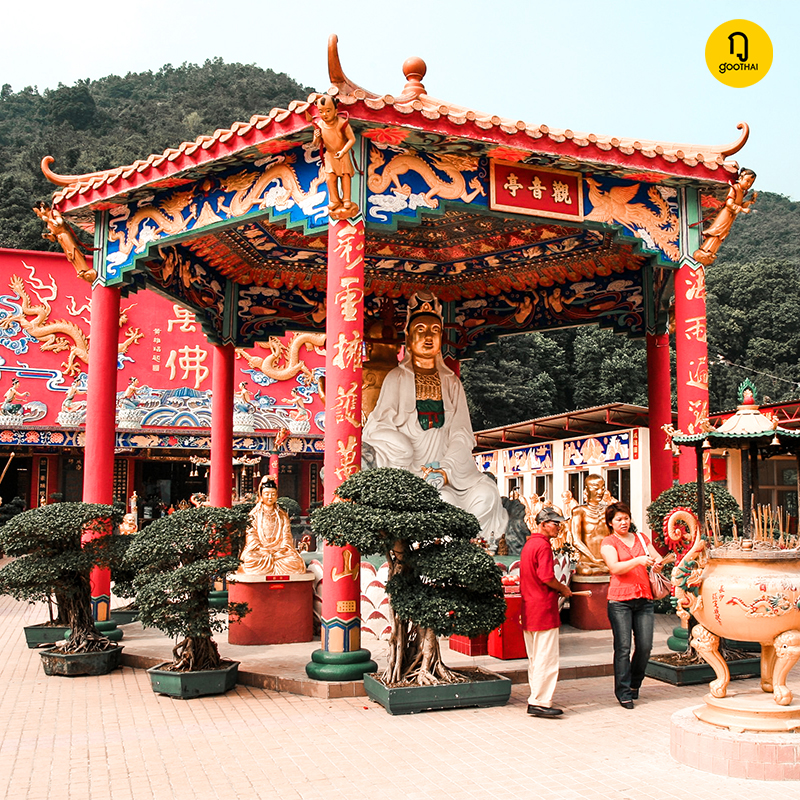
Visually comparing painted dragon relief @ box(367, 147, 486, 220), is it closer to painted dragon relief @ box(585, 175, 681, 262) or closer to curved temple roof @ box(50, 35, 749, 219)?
curved temple roof @ box(50, 35, 749, 219)

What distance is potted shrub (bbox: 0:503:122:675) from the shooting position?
7512 millimetres

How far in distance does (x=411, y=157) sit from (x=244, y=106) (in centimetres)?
5146

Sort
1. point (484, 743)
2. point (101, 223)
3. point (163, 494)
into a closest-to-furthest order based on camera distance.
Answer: point (484, 743), point (101, 223), point (163, 494)

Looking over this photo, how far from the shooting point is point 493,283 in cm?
1204

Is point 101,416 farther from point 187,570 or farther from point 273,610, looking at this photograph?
point 187,570

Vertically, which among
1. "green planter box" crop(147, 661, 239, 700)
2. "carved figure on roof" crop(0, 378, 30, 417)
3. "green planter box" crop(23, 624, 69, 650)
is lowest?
"green planter box" crop(23, 624, 69, 650)

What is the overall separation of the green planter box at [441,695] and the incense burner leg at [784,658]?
1.98m

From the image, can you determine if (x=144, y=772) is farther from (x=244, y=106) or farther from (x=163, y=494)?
(x=244, y=106)

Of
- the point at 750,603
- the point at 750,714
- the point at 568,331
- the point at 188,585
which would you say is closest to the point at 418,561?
the point at 188,585

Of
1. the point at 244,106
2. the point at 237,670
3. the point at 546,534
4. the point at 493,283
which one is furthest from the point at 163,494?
the point at 244,106

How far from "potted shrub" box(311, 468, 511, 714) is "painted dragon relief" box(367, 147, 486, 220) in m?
2.62

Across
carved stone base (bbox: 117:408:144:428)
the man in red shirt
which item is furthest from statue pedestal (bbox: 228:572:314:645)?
carved stone base (bbox: 117:408:144:428)

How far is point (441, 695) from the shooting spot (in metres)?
6.06

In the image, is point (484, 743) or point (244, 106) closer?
point (484, 743)
